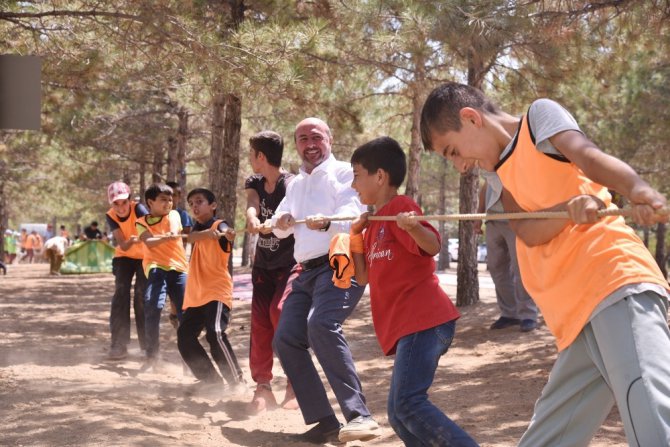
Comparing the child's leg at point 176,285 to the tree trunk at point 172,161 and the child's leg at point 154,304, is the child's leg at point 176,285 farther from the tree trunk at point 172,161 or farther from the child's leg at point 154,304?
the tree trunk at point 172,161

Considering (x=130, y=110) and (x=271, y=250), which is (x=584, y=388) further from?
(x=130, y=110)

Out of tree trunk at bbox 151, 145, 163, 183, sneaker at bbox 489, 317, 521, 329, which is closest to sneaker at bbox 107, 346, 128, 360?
sneaker at bbox 489, 317, 521, 329

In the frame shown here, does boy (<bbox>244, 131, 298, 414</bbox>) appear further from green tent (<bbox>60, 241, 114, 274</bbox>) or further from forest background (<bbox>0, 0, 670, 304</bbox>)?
green tent (<bbox>60, 241, 114, 274</bbox>)

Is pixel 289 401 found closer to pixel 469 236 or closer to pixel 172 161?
pixel 469 236

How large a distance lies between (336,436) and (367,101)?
34.4ft

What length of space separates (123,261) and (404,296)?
512 cm

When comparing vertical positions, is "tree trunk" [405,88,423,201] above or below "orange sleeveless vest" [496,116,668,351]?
above

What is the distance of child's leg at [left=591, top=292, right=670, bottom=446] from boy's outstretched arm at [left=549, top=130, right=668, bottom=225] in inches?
10.2

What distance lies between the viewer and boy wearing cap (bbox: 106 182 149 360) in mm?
7957

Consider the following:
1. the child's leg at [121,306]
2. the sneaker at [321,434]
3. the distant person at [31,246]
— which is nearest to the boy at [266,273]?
the sneaker at [321,434]


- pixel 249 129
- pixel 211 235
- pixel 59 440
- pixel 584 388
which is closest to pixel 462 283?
pixel 211 235

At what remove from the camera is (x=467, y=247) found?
36.5 feet

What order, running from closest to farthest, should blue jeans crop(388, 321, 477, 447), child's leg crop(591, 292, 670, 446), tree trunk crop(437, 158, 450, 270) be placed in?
child's leg crop(591, 292, 670, 446) < blue jeans crop(388, 321, 477, 447) < tree trunk crop(437, 158, 450, 270)

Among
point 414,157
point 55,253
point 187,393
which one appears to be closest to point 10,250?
point 55,253
